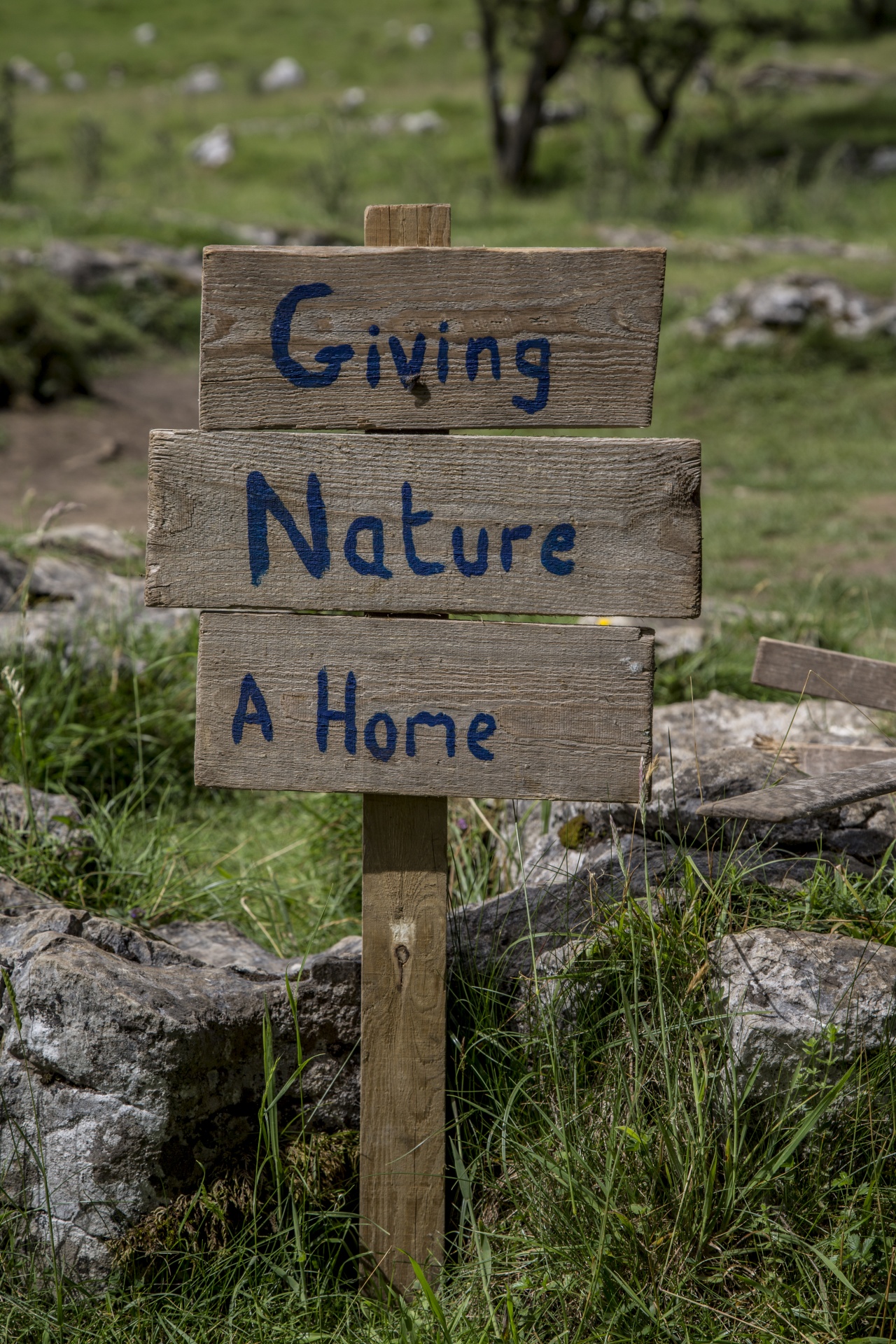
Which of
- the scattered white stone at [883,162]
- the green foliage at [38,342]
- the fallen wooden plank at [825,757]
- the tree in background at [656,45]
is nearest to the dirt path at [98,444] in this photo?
the green foliage at [38,342]

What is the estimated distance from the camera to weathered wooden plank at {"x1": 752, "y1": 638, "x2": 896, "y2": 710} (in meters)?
2.36

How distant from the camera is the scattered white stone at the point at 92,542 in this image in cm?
394

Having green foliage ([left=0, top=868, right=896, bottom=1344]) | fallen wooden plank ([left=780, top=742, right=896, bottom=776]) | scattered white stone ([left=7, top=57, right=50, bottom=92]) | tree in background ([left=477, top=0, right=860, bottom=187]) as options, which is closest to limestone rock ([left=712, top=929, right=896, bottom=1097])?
green foliage ([left=0, top=868, right=896, bottom=1344])

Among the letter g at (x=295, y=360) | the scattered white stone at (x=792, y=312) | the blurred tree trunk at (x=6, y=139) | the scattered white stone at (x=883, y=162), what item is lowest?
the letter g at (x=295, y=360)

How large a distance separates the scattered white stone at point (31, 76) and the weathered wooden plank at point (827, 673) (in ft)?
95.8

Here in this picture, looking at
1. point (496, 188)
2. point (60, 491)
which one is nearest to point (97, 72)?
point (496, 188)

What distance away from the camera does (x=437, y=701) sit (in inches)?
69.4

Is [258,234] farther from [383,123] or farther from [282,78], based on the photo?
[282,78]

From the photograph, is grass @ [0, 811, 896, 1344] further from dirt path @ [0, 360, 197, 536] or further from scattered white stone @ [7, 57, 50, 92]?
scattered white stone @ [7, 57, 50, 92]

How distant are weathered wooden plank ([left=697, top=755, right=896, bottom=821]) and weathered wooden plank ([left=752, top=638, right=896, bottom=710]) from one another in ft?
1.49

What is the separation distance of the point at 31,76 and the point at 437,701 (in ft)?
101

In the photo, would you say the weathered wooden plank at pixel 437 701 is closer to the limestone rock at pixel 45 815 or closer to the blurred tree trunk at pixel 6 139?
the limestone rock at pixel 45 815

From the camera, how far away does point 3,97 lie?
13.3 meters

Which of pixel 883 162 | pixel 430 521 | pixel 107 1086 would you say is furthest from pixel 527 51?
pixel 107 1086
